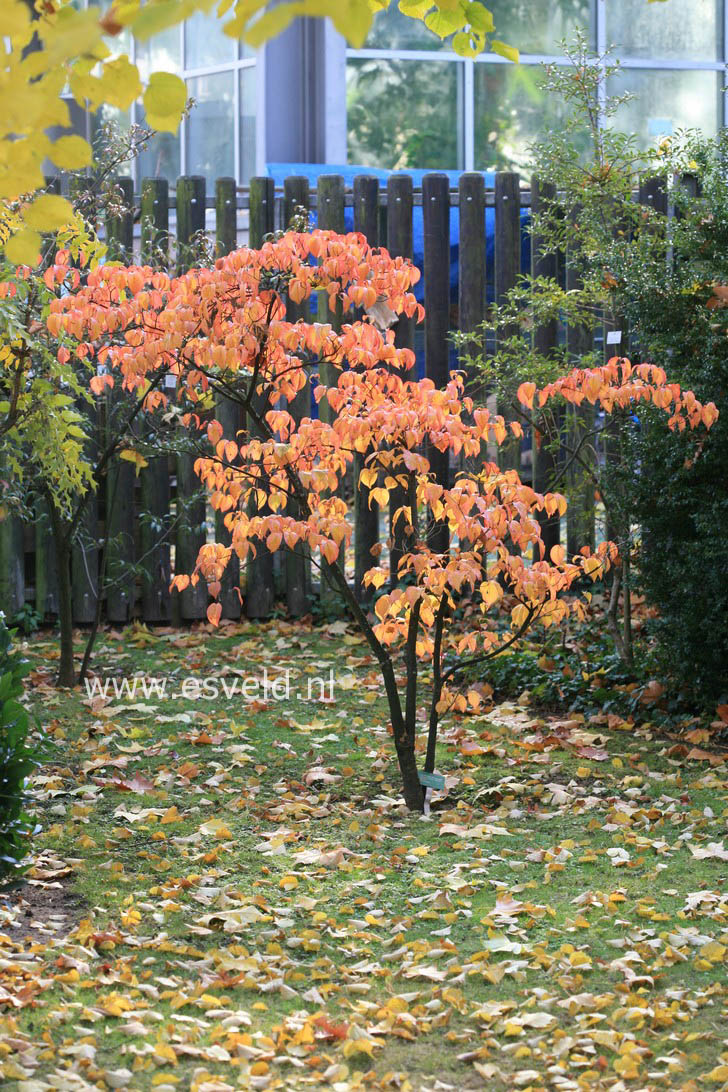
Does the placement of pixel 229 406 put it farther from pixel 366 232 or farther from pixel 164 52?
pixel 164 52

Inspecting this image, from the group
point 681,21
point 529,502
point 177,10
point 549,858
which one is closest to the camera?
point 177,10

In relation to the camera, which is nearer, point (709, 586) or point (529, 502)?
point (529, 502)

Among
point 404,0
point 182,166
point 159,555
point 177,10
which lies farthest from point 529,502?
point 182,166

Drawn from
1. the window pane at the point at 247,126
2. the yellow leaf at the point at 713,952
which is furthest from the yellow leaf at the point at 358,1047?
the window pane at the point at 247,126

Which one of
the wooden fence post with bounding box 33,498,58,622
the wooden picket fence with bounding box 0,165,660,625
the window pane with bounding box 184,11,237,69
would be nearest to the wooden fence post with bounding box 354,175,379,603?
the wooden picket fence with bounding box 0,165,660,625

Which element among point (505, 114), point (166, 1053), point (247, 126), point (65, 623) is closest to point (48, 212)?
point (166, 1053)

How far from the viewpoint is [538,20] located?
35.7 ft

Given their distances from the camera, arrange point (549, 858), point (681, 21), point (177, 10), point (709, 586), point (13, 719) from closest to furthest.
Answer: point (177, 10), point (13, 719), point (549, 858), point (709, 586), point (681, 21)

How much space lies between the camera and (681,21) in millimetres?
10969

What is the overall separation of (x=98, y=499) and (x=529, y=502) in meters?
3.48

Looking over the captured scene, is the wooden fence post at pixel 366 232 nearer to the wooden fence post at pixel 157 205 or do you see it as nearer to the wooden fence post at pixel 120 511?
the wooden fence post at pixel 157 205

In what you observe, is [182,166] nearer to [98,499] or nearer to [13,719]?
[98,499]

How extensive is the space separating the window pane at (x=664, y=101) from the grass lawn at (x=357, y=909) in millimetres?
6893
